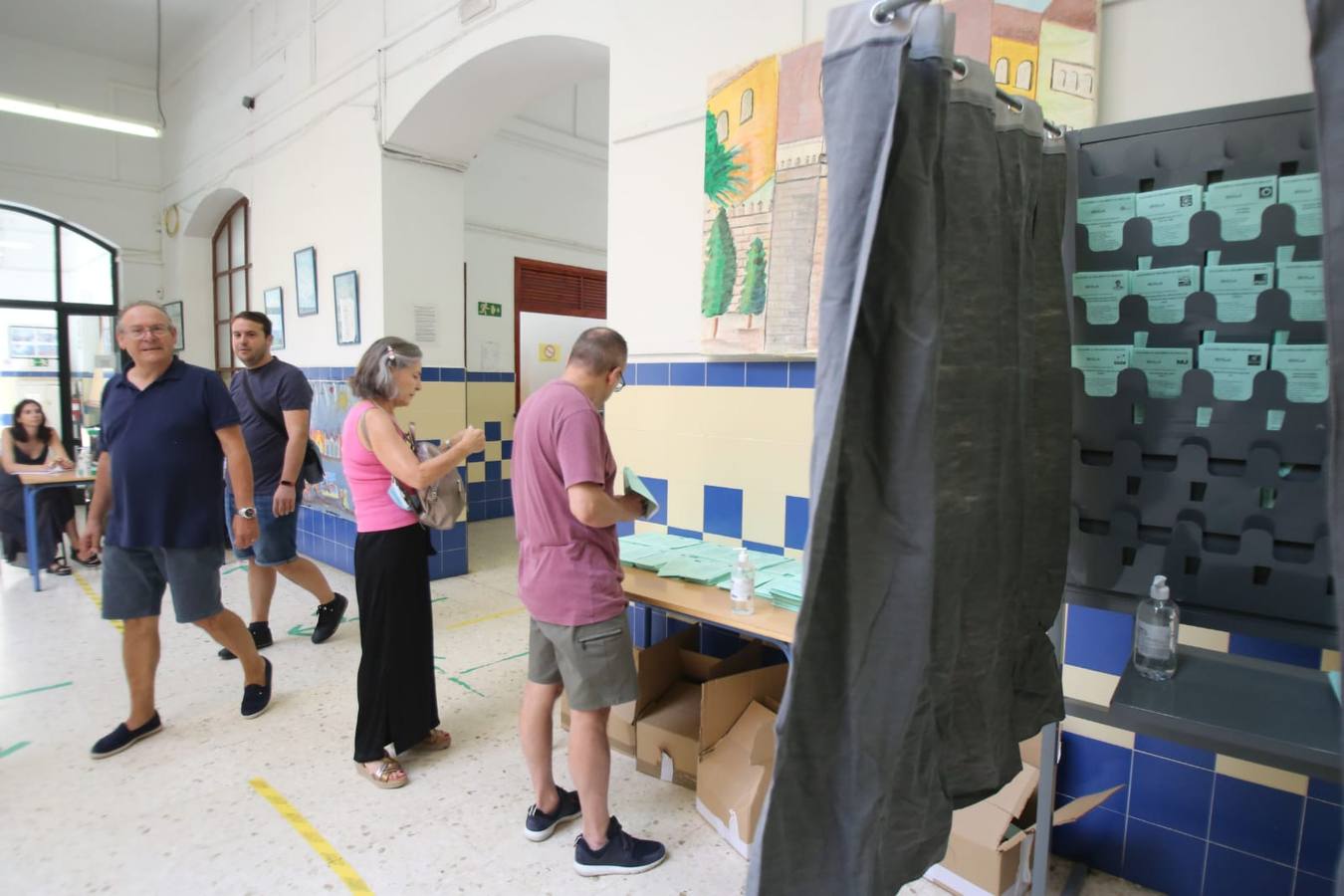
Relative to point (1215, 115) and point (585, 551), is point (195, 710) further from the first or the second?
point (1215, 115)

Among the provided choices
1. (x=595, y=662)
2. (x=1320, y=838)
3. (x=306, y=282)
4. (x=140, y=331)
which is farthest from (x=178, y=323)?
(x=1320, y=838)

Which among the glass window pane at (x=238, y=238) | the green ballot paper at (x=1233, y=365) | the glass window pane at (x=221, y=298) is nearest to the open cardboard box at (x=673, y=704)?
the green ballot paper at (x=1233, y=365)

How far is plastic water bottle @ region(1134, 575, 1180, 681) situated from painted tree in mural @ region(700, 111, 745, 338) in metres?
1.81

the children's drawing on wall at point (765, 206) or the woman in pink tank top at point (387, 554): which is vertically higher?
the children's drawing on wall at point (765, 206)

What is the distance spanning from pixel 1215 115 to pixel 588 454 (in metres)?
1.45

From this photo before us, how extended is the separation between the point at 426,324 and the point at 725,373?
2.80 metres

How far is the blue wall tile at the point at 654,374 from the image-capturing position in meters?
3.09

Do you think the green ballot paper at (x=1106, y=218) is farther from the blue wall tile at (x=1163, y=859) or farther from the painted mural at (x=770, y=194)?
the blue wall tile at (x=1163, y=859)

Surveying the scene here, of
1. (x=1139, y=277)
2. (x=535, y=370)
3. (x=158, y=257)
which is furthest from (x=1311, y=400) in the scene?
(x=158, y=257)

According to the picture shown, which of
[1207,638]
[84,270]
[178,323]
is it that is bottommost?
[1207,638]

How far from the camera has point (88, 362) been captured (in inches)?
304

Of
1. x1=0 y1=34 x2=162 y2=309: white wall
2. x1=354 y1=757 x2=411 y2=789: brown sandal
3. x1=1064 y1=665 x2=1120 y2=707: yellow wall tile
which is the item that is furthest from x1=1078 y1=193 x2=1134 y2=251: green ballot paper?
x1=0 y1=34 x2=162 y2=309: white wall

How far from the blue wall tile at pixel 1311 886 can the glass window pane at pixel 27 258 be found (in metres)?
10.2

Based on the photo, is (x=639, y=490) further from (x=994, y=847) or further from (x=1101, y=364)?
(x=994, y=847)
